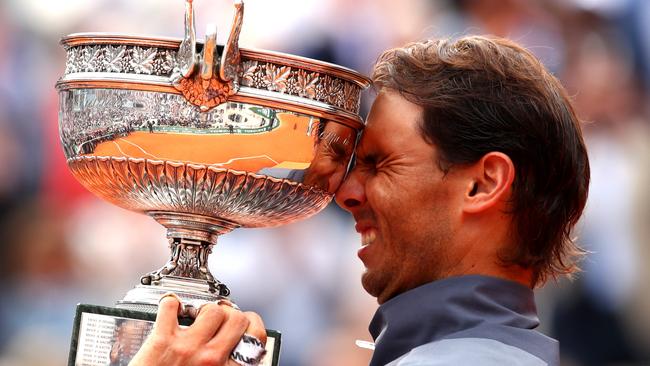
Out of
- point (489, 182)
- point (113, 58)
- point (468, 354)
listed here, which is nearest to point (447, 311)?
point (468, 354)

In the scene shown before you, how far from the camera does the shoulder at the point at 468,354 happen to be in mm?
2064

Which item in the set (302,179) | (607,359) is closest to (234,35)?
(302,179)

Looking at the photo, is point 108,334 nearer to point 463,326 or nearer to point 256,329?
point 256,329

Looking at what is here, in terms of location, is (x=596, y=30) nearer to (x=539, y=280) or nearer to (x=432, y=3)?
(x=432, y=3)

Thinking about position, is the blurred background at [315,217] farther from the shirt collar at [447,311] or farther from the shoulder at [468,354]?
the shoulder at [468,354]

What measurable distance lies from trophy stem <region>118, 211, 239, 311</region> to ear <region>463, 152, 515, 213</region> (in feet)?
1.48

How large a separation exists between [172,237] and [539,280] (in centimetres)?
77

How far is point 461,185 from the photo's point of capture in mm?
2332

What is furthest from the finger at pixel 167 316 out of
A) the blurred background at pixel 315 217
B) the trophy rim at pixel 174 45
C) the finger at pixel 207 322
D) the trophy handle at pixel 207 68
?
the blurred background at pixel 315 217

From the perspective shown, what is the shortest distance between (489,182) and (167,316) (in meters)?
0.66

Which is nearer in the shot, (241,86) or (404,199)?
(241,86)

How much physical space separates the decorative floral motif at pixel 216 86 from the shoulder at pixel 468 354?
48 centimetres

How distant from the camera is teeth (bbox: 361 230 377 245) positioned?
244 centimetres

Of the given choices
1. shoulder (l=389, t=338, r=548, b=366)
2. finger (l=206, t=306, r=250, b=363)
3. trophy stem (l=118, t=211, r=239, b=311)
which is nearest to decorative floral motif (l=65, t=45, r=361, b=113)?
trophy stem (l=118, t=211, r=239, b=311)
